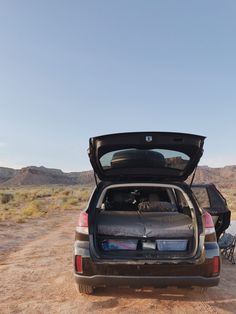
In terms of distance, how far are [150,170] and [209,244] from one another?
147 centimetres

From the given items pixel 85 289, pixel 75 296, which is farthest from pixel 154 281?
pixel 75 296

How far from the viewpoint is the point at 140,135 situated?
5.34 metres

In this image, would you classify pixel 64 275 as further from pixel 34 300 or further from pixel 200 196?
pixel 200 196

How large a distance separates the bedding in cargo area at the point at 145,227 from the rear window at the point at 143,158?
2.63 feet

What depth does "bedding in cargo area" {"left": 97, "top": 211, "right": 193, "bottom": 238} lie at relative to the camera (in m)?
5.11

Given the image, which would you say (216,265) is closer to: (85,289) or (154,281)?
(154,281)

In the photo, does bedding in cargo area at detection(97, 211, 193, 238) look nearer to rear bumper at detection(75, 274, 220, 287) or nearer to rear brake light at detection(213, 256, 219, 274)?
rear brake light at detection(213, 256, 219, 274)

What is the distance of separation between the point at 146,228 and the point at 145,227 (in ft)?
0.07

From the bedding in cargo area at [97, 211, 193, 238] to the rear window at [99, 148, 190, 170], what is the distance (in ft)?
2.63

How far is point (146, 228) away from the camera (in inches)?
203

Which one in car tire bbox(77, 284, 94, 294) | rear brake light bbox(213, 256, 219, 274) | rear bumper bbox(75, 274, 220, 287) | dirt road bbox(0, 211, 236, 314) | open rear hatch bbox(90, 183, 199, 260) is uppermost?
open rear hatch bbox(90, 183, 199, 260)

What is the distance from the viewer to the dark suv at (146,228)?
15.6ft

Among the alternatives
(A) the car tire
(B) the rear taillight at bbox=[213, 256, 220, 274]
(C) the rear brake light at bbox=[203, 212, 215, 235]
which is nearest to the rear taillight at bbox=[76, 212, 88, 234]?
(A) the car tire

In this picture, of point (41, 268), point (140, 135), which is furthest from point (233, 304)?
point (41, 268)
